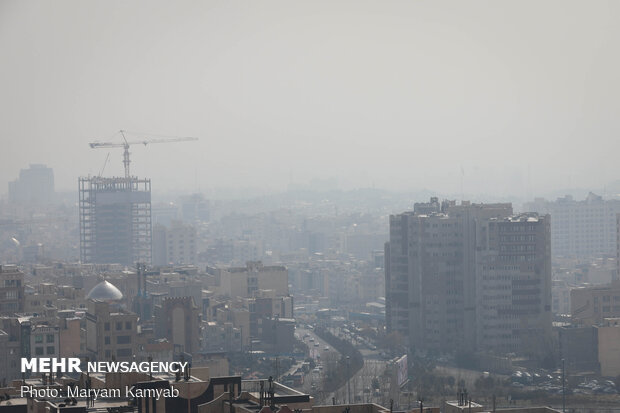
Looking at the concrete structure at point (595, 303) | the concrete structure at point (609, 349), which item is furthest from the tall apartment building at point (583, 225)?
the concrete structure at point (609, 349)

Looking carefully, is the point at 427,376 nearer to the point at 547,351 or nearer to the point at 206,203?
the point at 547,351

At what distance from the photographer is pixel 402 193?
155m

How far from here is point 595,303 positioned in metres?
36.4

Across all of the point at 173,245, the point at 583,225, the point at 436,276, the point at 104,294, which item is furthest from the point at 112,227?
the point at 104,294

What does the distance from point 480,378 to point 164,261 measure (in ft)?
128

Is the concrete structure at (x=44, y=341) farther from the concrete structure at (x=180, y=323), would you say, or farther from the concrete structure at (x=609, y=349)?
the concrete structure at (x=609, y=349)

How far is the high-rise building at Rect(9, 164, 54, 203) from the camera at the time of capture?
11556cm

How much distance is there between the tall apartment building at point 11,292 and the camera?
3200 centimetres

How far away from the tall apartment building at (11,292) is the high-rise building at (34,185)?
82.7m

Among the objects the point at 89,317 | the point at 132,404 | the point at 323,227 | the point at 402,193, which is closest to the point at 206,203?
the point at 323,227

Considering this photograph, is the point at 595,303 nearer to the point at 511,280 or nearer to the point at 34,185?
the point at 511,280

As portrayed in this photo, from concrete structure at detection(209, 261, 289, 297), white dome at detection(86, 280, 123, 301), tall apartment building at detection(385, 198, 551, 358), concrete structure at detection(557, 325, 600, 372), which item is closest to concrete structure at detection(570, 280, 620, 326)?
tall apartment building at detection(385, 198, 551, 358)

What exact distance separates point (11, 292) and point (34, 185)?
88.2 m

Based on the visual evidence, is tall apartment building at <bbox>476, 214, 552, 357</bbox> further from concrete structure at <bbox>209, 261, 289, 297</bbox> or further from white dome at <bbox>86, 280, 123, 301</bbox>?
white dome at <bbox>86, 280, 123, 301</bbox>
